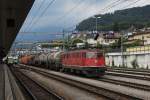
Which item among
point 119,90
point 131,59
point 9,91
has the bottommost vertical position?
point 119,90

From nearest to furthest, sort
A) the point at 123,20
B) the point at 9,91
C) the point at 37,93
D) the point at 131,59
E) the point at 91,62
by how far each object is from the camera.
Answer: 1. the point at 9,91
2. the point at 37,93
3. the point at 91,62
4. the point at 131,59
5. the point at 123,20

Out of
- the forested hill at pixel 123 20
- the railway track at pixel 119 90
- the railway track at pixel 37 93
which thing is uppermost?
the forested hill at pixel 123 20

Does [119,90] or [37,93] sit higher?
[119,90]

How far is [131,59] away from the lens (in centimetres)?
6338

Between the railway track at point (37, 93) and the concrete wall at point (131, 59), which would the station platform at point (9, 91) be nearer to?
the railway track at point (37, 93)

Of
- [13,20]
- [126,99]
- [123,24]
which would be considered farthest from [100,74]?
[123,24]

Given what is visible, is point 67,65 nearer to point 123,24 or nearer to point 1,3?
point 1,3

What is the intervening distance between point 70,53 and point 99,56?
23.4 feet

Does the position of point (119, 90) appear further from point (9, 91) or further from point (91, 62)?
point (91, 62)

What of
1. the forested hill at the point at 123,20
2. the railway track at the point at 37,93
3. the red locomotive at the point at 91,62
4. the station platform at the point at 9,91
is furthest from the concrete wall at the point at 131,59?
the forested hill at the point at 123,20

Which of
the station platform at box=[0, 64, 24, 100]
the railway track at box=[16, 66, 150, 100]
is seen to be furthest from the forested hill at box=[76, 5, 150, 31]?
the station platform at box=[0, 64, 24, 100]

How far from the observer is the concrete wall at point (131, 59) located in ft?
191

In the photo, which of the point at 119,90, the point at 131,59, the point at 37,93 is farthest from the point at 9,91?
the point at 131,59

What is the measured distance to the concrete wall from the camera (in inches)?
2288
